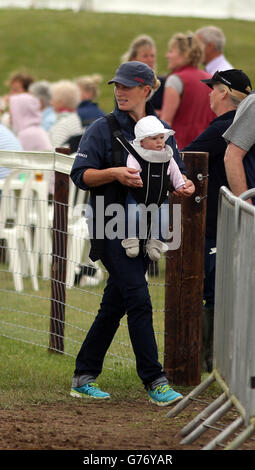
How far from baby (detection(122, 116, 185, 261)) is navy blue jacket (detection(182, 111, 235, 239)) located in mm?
768

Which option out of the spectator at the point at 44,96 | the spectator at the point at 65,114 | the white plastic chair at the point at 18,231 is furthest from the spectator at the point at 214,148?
the spectator at the point at 44,96

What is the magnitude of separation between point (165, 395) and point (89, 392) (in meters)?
0.51

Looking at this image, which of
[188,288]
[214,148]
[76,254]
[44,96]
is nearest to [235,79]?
[214,148]

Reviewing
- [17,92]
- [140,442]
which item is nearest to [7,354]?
[140,442]

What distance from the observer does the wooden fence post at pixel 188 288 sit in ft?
19.5

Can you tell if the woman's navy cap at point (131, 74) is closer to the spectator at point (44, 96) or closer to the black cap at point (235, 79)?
the black cap at point (235, 79)

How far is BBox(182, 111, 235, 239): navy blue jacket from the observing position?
6.13 metres

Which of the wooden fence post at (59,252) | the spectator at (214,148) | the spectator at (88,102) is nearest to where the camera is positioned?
the spectator at (214,148)

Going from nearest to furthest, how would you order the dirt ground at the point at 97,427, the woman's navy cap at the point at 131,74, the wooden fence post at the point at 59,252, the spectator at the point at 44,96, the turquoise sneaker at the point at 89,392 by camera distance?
the dirt ground at the point at 97,427 < the woman's navy cap at the point at 131,74 < the turquoise sneaker at the point at 89,392 < the wooden fence post at the point at 59,252 < the spectator at the point at 44,96

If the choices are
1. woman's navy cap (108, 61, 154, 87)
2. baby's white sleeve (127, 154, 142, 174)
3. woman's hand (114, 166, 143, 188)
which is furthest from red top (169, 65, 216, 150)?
woman's hand (114, 166, 143, 188)

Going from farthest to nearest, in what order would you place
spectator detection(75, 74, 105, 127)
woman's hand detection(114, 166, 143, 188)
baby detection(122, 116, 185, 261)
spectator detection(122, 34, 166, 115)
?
spectator detection(75, 74, 105, 127)
spectator detection(122, 34, 166, 115)
baby detection(122, 116, 185, 261)
woman's hand detection(114, 166, 143, 188)

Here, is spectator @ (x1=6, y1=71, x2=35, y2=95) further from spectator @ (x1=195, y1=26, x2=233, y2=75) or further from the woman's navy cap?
the woman's navy cap

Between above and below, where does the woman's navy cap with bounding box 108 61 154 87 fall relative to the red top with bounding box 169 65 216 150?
above

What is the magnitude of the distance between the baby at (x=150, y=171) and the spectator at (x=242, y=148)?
1.13 ft
